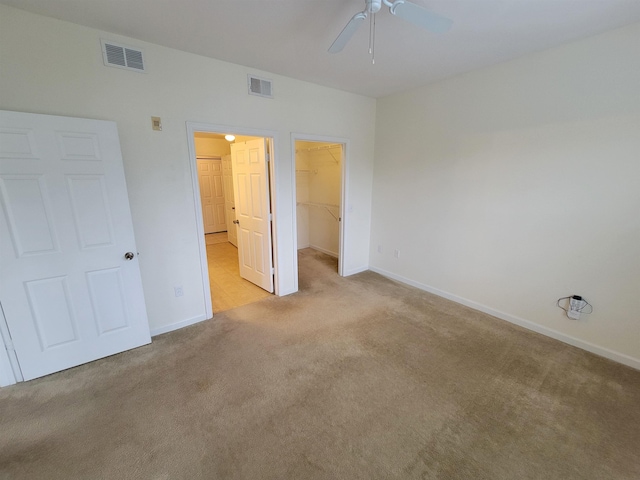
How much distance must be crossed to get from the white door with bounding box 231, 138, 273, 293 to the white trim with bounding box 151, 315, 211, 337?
0.99 m

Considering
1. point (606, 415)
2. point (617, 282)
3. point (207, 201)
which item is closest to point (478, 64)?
point (617, 282)

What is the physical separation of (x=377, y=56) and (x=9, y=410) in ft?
13.4

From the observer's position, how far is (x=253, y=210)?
3691mm

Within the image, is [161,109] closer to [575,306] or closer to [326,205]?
[326,205]

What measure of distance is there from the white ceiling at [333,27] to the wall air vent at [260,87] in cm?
14

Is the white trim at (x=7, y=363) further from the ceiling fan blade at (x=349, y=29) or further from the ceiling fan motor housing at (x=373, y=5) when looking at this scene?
the ceiling fan motor housing at (x=373, y=5)

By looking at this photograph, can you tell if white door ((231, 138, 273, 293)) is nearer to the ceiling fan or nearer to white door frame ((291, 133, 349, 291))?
white door frame ((291, 133, 349, 291))

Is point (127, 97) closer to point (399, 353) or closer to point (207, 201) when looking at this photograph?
point (399, 353)

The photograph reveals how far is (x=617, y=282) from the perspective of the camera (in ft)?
7.68

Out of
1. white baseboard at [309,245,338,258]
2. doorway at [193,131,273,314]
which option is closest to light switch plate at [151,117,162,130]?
doorway at [193,131,273,314]

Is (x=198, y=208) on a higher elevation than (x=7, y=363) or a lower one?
higher

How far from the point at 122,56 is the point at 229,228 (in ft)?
16.1

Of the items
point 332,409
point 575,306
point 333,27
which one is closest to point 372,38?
point 333,27

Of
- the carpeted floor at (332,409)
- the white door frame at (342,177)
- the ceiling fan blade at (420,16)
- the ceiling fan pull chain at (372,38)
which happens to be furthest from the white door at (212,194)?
the ceiling fan blade at (420,16)
